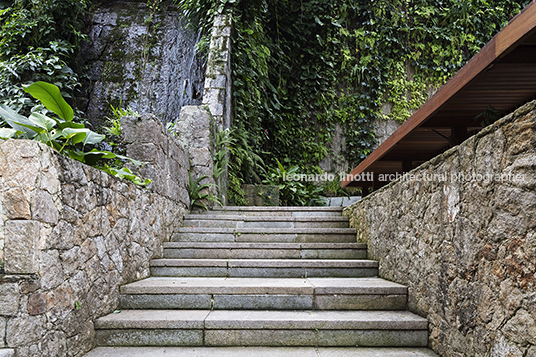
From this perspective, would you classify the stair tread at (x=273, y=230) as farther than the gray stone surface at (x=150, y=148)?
Yes

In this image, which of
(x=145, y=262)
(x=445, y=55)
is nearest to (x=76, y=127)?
(x=145, y=262)

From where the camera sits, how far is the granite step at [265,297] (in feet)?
8.45

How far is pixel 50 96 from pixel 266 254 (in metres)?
2.31

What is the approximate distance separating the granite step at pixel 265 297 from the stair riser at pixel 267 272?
1.72 ft

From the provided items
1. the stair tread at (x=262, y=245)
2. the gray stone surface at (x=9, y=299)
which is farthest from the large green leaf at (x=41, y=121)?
the stair tread at (x=262, y=245)

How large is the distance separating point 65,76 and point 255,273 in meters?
5.46

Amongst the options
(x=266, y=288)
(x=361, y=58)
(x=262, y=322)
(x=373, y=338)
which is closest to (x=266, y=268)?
(x=266, y=288)

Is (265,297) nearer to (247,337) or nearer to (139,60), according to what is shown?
(247,337)

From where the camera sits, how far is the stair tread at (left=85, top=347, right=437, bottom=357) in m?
2.10

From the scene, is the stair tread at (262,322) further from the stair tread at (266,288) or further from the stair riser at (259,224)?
the stair riser at (259,224)

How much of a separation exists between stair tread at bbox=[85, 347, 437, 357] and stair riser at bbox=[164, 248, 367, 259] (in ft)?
4.33

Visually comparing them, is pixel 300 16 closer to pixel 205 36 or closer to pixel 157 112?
pixel 205 36

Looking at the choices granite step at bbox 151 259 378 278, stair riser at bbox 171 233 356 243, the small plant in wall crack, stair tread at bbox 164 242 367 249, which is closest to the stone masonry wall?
granite step at bbox 151 259 378 278

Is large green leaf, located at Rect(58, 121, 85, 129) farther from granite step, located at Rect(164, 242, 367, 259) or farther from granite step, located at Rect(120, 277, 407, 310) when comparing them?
granite step, located at Rect(164, 242, 367, 259)
